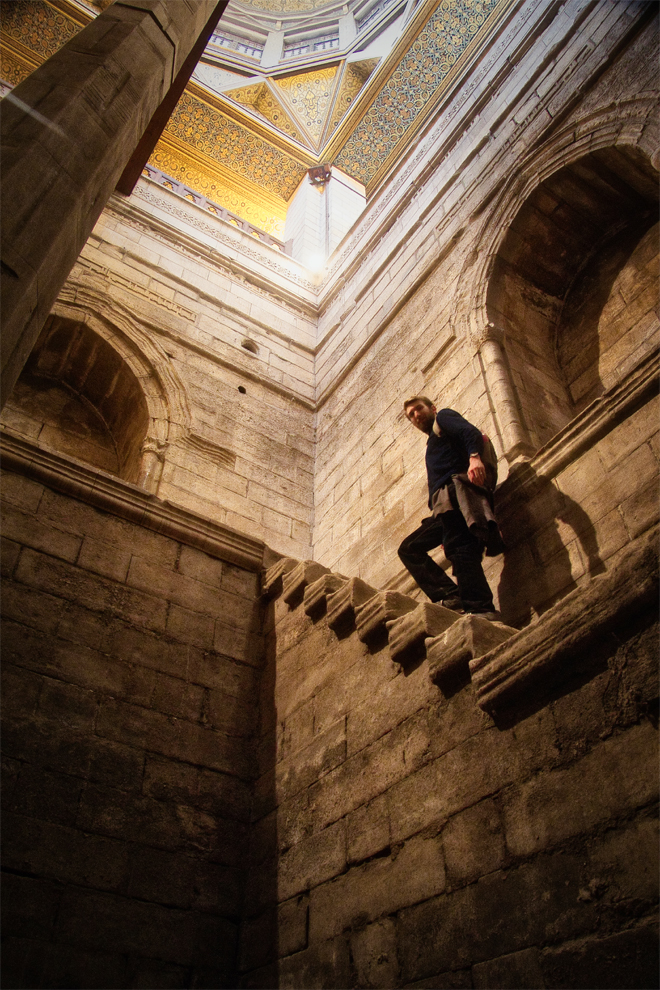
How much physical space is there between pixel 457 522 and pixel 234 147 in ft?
41.3

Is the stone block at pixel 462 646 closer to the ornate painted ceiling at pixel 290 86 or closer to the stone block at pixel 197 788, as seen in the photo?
the stone block at pixel 197 788

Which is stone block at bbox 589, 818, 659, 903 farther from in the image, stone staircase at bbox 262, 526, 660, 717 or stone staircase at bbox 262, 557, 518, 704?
stone staircase at bbox 262, 557, 518, 704

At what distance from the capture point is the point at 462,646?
323 centimetres

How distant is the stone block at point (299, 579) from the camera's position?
516 cm

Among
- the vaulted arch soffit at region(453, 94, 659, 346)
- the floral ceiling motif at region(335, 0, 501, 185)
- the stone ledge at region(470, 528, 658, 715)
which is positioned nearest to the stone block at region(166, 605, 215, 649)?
the stone ledge at region(470, 528, 658, 715)

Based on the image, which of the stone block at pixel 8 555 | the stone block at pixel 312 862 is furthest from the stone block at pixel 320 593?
the stone block at pixel 8 555

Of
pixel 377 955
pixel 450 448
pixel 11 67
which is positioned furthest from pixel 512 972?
pixel 11 67

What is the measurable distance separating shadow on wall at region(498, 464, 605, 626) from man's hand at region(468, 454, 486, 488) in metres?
0.50

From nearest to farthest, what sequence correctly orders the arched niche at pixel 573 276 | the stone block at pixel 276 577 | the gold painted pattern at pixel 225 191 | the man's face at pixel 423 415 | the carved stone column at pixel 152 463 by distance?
the man's face at pixel 423 415, the stone block at pixel 276 577, the arched niche at pixel 573 276, the carved stone column at pixel 152 463, the gold painted pattern at pixel 225 191

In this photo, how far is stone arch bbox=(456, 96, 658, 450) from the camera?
258 inches

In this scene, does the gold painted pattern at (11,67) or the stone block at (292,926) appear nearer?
the stone block at (292,926)

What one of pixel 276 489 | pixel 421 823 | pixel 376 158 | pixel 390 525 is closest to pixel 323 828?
pixel 421 823

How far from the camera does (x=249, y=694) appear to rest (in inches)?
203

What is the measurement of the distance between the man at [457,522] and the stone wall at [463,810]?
0.49 m
